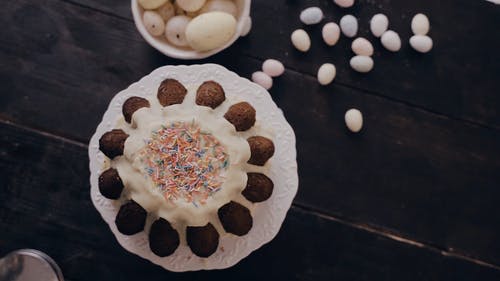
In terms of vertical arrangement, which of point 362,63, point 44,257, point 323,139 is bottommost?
point 44,257

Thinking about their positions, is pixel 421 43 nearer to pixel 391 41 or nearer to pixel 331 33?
pixel 391 41

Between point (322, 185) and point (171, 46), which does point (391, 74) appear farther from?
point (171, 46)

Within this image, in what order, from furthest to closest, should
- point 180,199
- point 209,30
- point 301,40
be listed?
1. point 301,40
2. point 209,30
3. point 180,199

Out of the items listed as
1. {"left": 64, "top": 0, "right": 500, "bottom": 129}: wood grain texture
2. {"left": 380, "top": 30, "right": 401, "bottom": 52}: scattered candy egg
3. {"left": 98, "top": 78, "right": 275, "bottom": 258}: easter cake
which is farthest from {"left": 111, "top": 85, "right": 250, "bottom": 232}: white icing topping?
{"left": 380, "top": 30, "right": 401, "bottom": 52}: scattered candy egg

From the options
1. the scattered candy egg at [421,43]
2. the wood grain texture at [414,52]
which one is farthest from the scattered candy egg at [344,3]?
the scattered candy egg at [421,43]

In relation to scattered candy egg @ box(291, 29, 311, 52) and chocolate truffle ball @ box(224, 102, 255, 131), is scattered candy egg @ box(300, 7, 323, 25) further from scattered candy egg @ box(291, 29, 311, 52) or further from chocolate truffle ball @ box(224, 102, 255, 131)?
chocolate truffle ball @ box(224, 102, 255, 131)

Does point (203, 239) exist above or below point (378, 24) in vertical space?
below

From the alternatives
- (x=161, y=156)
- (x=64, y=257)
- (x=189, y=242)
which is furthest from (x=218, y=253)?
(x=64, y=257)

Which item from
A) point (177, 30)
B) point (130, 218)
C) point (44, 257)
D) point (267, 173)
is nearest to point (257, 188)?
point (267, 173)
